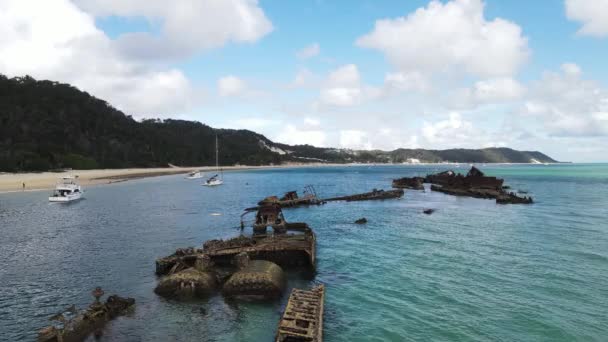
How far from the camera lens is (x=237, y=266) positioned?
92.7 ft

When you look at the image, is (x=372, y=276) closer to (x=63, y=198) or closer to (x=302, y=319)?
(x=302, y=319)

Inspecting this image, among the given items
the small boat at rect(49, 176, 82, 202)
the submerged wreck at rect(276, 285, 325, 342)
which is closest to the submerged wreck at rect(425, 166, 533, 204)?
the submerged wreck at rect(276, 285, 325, 342)

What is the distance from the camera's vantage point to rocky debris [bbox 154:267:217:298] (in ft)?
76.9

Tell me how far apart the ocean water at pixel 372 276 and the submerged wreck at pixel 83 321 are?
71 centimetres

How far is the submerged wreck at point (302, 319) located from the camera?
16156 mm

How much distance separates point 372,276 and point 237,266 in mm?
9861

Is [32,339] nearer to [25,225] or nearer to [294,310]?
[294,310]

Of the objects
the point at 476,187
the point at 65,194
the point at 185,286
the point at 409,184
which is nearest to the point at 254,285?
the point at 185,286

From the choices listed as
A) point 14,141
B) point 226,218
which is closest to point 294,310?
point 226,218

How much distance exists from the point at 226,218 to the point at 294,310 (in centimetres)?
3888

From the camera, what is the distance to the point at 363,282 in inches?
1025

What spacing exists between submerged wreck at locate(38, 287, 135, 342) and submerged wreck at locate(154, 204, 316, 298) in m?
3.21

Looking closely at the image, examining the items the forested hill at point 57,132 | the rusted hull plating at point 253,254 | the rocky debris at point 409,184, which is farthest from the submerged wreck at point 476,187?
the forested hill at point 57,132

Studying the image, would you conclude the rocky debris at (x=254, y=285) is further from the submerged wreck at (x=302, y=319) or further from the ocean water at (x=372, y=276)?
the submerged wreck at (x=302, y=319)
